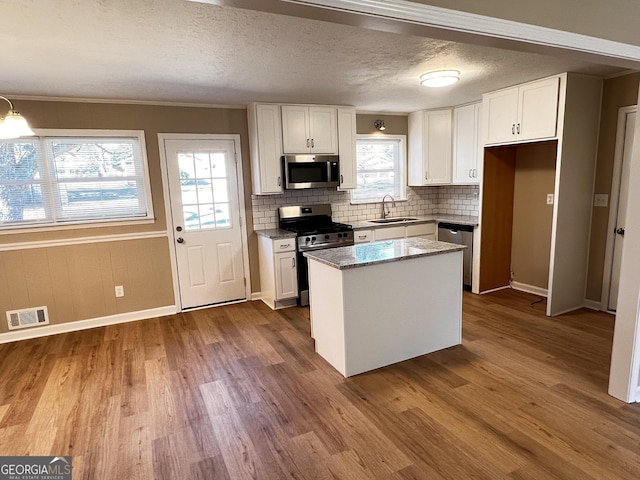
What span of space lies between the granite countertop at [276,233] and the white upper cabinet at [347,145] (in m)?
0.99

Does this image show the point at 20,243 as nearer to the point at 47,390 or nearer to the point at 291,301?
the point at 47,390

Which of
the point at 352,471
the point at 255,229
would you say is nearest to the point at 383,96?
the point at 255,229

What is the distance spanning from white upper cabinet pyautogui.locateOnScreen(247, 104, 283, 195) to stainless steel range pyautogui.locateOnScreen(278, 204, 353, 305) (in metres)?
0.47

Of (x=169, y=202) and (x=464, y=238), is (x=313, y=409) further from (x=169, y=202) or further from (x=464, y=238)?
(x=464, y=238)

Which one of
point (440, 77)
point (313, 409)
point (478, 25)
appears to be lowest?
point (313, 409)

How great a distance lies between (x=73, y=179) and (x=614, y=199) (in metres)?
5.58

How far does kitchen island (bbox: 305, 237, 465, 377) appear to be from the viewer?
274cm

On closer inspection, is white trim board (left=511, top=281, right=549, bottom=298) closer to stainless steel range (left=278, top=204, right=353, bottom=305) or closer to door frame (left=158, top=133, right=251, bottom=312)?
stainless steel range (left=278, top=204, right=353, bottom=305)

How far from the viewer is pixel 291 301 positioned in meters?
4.54

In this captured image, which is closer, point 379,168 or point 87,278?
point 87,278

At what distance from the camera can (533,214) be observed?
4.57 metres

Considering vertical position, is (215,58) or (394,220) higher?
(215,58)

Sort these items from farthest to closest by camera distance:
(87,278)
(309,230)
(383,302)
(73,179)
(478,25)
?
(309,230), (87,278), (73,179), (383,302), (478,25)

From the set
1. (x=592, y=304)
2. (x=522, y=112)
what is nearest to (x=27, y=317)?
(x=522, y=112)
